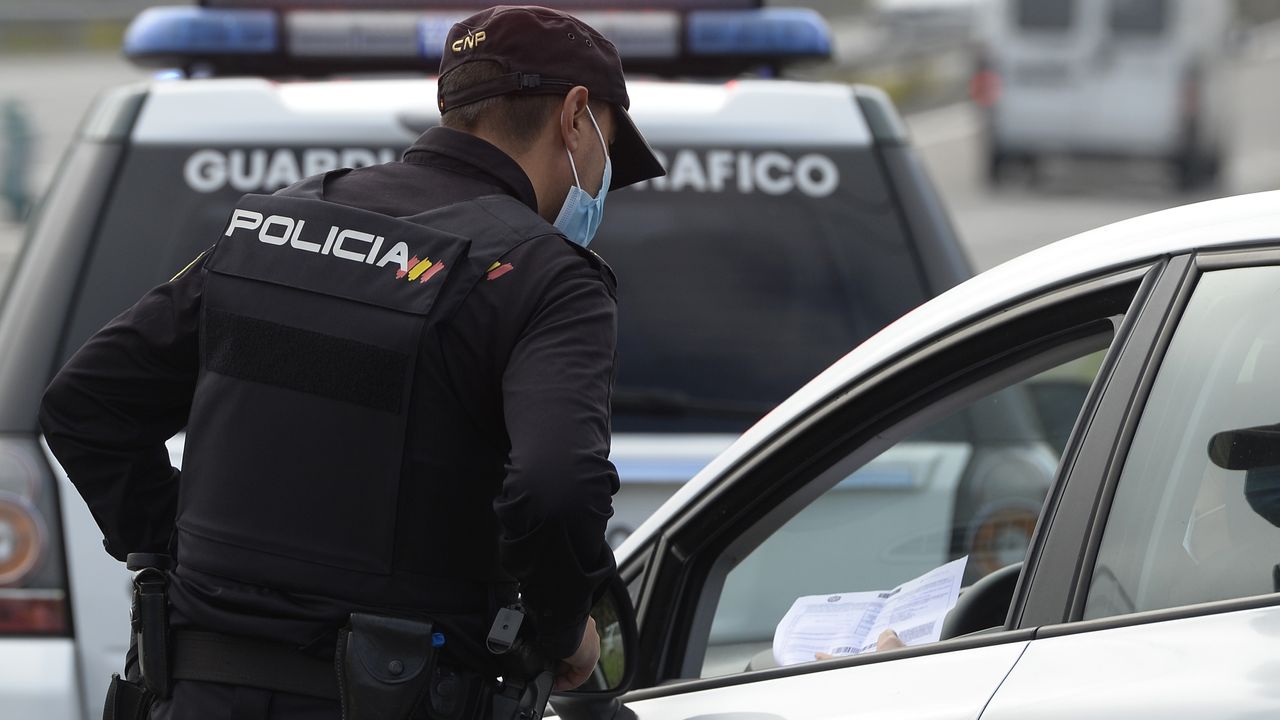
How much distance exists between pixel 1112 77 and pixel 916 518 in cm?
1580

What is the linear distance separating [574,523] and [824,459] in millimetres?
475

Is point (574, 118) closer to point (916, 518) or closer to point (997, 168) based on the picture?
point (916, 518)

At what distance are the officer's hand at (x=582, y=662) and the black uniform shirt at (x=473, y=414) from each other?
0.07m

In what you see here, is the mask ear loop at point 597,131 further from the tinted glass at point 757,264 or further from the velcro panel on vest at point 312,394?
the tinted glass at point 757,264

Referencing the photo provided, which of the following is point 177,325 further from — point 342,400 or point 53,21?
point 53,21

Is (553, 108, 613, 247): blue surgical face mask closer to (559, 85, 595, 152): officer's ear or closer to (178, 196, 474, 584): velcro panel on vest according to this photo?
(559, 85, 595, 152): officer's ear

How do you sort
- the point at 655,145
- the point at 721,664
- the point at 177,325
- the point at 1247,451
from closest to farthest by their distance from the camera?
1. the point at 1247,451
2. the point at 177,325
3. the point at 721,664
4. the point at 655,145

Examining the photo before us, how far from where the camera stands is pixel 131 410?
218cm

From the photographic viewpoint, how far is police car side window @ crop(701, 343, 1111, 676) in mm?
2340

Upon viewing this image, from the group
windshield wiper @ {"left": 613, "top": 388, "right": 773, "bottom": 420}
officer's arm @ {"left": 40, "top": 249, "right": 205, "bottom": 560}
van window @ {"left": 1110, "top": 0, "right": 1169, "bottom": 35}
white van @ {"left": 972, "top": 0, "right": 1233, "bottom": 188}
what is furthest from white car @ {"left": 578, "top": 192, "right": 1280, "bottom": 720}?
van window @ {"left": 1110, "top": 0, "right": 1169, "bottom": 35}

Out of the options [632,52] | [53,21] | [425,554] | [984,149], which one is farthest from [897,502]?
[53,21]

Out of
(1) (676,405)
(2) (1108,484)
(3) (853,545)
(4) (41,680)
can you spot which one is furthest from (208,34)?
(2) (1108,484)

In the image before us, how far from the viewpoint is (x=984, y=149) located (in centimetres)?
1952

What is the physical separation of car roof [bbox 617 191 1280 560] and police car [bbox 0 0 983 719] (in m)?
0.80
